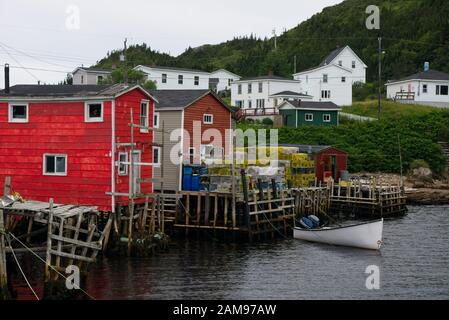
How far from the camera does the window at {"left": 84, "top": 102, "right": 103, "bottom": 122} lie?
32.1 metres

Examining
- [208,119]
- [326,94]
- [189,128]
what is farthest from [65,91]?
[326,94]

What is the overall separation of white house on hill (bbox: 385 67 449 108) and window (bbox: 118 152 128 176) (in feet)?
196

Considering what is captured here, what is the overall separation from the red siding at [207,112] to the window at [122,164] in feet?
31.8

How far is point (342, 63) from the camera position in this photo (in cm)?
9225

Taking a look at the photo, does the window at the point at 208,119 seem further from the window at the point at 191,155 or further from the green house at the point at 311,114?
the green house at the point at 311,114

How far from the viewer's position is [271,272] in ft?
95.5

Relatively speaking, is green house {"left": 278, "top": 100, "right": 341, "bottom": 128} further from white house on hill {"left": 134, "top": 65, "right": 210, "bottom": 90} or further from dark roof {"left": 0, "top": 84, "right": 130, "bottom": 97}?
dark roof {"left": 0, "top": 84, "right": 130, "bottom": 97}

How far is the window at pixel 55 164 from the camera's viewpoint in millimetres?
32625

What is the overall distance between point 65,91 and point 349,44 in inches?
3760

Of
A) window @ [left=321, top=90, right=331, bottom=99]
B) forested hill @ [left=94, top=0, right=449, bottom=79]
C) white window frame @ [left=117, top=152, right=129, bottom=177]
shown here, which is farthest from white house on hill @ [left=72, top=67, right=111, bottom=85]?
white window frame @ [left=117, top=152, right=129, bottom=177]

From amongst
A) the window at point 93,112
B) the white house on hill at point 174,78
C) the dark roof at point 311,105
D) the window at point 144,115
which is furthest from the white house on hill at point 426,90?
the window at point 93,112

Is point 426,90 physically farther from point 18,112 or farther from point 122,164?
point 18,112

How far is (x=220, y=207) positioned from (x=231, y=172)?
2165 millimetres
